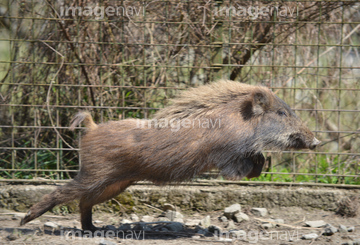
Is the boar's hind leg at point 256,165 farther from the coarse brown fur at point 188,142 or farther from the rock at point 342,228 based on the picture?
Answer: the rock at point 342,228


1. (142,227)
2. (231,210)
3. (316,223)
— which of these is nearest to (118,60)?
(142,227)

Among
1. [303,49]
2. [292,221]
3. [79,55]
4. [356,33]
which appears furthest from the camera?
[356,33]

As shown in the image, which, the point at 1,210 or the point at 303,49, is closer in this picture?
the point at 1,210

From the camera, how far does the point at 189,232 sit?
16.0 ft

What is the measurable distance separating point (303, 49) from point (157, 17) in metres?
2.66

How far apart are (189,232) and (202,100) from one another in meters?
1.61

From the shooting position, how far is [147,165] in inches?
173

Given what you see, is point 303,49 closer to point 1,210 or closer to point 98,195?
point 98,195

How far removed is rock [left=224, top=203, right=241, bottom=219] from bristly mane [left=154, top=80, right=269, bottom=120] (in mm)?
1523

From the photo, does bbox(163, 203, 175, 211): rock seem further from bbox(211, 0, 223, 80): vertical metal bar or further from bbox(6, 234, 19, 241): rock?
bbox(6, 234, 19, 241): rock

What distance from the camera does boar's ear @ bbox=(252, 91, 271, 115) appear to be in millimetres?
4523

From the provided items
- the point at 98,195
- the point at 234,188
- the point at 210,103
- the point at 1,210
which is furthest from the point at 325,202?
the point at 1,210

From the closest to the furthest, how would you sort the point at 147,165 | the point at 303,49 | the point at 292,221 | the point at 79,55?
1. the point at 147,165
2. the point at 292,221
3. the point at 79,55
4. the point at 303,49

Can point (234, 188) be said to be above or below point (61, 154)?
below
